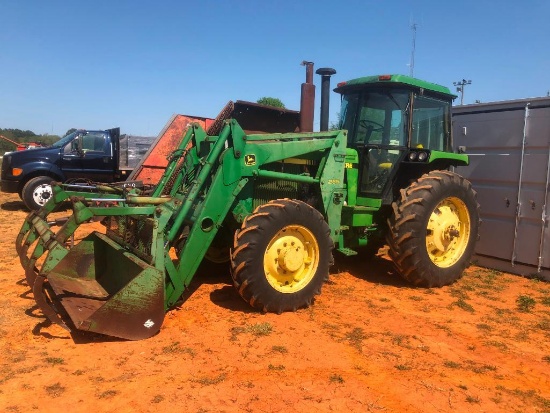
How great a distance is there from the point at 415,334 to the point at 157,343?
2.47 m

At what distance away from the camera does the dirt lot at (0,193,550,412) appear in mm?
Answer: 3160

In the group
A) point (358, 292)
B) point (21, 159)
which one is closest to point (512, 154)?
point (358, 292)

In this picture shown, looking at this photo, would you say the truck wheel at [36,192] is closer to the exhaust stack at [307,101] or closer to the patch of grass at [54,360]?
the exhaust stack at [307,101]

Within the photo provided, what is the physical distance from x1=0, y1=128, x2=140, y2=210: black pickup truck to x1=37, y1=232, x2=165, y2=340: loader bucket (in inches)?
266

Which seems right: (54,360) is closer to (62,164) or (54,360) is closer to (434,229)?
(434,229)

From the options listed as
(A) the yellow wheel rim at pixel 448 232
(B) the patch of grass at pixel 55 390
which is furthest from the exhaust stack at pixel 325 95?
(B) the patch of grass at pixel 55 390

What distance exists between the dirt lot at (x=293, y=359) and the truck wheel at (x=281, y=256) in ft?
0.77

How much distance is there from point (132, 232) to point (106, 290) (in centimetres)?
74

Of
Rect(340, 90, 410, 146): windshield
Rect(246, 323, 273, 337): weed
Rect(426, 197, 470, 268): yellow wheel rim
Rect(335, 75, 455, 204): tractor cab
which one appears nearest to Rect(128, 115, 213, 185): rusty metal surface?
Rect(335, 75, 455, 204): tractor cab

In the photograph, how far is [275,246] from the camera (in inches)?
191

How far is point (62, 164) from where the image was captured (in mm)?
12094

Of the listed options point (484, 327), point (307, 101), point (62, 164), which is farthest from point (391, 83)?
point (62, 164)

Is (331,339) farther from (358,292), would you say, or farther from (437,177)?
(437,177)

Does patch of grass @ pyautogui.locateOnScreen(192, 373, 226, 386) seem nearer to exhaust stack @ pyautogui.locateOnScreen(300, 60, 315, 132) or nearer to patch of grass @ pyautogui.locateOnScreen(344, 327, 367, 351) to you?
patch of grass @ pyautogui.locateOnScreen(344, 327, 367, 351)
